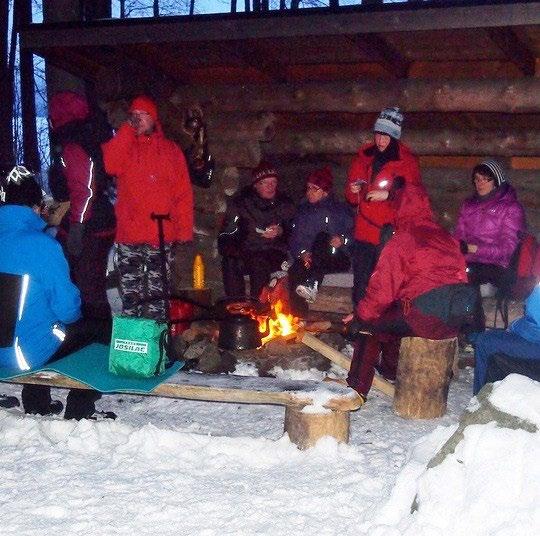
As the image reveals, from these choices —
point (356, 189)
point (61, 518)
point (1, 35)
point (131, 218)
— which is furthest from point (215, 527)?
point (1, 35)

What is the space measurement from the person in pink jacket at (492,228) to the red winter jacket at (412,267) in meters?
1.85

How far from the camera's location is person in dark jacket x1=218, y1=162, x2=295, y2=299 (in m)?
7.63

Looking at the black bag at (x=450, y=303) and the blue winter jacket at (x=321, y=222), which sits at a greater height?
the blue winter jacket at (x=321, y=222)

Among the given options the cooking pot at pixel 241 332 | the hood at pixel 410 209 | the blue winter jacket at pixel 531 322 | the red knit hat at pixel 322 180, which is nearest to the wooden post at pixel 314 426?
the blue winter jacket at pixel 531 322

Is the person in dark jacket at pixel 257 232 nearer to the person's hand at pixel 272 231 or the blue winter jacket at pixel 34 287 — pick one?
the person's hand at pixel 272 231

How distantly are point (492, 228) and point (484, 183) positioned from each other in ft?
1.57

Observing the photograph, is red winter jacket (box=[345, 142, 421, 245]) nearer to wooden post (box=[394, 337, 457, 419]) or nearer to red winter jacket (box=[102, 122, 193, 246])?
wooden post (box=[394, 337, 457, 419])

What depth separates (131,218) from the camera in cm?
654

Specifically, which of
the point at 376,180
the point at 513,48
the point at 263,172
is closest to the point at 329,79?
the point at 263,172

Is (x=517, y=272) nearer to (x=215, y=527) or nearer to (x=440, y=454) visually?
(x=440, y=454)

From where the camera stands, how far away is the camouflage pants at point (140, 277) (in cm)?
658

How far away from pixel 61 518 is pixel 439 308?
9.67 ft

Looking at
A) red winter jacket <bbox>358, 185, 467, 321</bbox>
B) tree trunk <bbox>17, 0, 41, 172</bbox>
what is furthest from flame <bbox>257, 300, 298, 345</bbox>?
tree trunk <bbox>17, 0, 41, 172</bbox>

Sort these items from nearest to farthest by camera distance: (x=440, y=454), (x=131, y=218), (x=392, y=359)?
(x=440, y=454), (x=392, y=359), (x=131, y=218)
